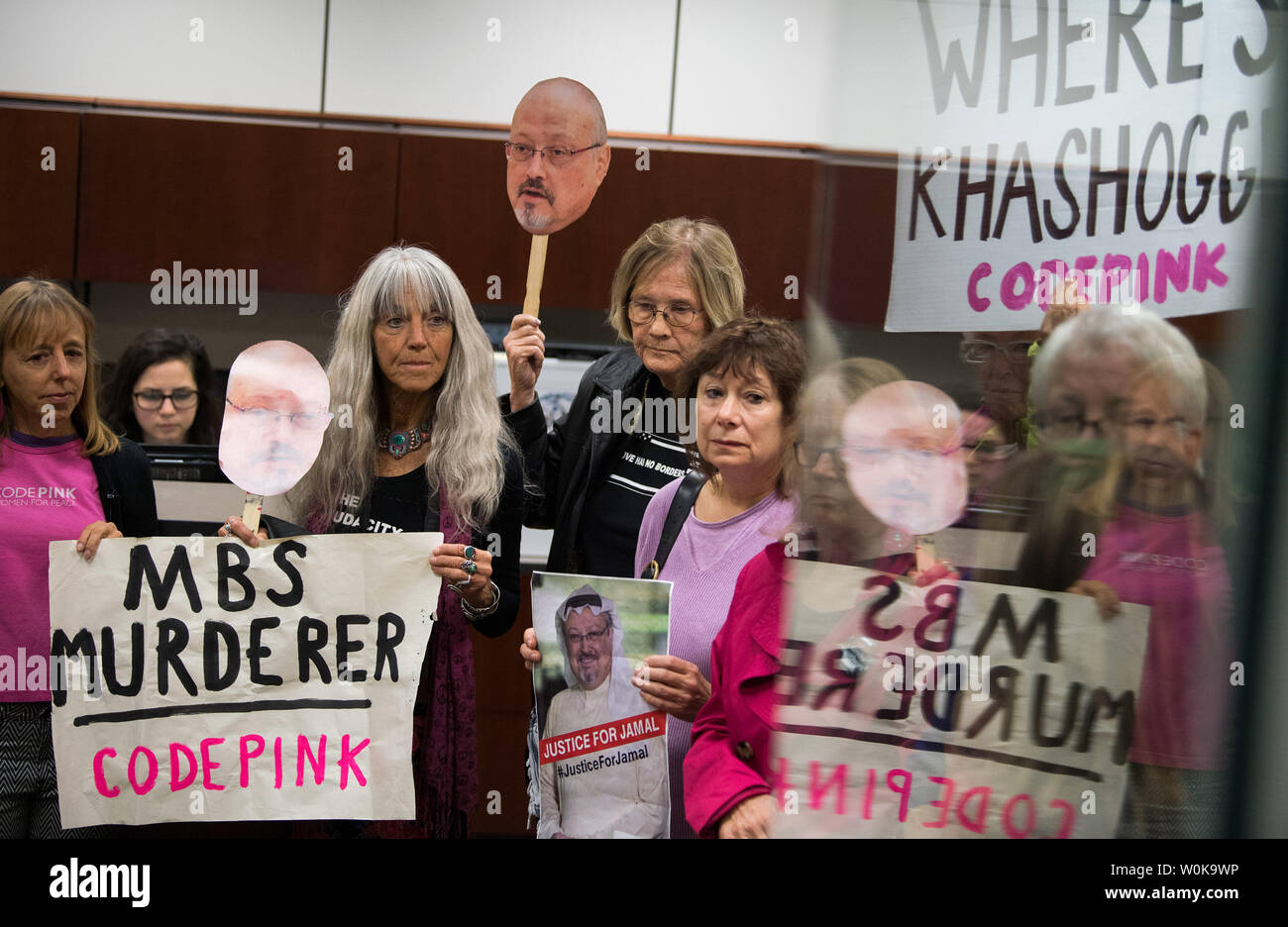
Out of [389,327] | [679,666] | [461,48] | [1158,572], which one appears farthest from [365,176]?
[1158,572]

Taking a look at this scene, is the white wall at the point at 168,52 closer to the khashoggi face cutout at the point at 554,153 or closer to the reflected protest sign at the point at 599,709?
the khashoggi face cutout at the point at 554,153

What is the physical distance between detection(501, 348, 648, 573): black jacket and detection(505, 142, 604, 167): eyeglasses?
0.39 m

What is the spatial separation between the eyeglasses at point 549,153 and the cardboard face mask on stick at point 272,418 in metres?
0.59

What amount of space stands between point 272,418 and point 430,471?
0.27 m

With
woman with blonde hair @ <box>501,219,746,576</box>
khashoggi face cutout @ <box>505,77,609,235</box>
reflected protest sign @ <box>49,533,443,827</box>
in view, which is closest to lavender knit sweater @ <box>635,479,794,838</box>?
woman with blonde hair @ <box>501,219,746,576</box>

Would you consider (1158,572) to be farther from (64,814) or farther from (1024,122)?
(64,814)

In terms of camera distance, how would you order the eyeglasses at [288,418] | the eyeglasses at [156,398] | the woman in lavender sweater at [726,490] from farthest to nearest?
the eyeglasses at [156,398] → the eyeglasses at [288,418] → the woman in lavender sweater at [726,490]

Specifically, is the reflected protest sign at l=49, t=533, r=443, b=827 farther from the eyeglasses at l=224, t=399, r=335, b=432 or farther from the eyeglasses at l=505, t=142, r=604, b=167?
the eyeglasses at l=505, t=142, r=604, b=167

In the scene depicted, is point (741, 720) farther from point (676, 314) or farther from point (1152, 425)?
point (676, 314)

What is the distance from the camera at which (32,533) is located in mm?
1772

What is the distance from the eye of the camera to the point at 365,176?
345 centimetres

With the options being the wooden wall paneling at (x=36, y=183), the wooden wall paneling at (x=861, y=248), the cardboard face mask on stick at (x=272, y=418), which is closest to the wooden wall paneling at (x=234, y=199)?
the wooden wall paneling at (x=36, y=183)

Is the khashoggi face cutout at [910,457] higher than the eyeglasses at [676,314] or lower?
lower

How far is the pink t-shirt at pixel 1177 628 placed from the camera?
3.37 feet
